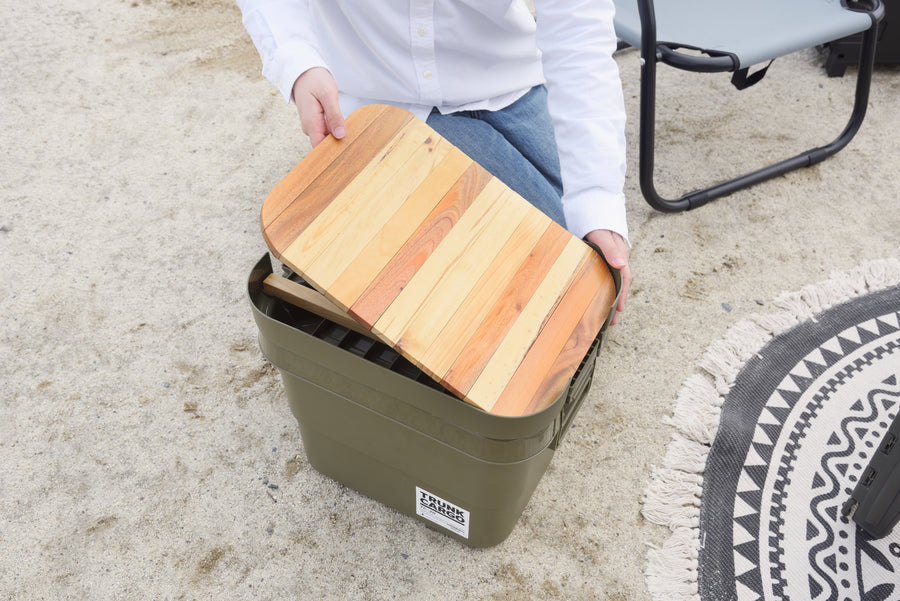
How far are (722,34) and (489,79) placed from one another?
2.10 ft

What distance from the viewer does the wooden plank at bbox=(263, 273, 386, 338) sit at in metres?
0.85

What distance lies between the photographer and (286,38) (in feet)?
3.10

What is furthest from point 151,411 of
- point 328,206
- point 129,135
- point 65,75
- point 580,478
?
point 65,75

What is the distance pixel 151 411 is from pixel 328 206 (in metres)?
0.67

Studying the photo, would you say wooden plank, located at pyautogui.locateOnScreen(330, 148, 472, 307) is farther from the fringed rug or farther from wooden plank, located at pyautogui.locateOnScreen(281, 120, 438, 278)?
the fringed rug

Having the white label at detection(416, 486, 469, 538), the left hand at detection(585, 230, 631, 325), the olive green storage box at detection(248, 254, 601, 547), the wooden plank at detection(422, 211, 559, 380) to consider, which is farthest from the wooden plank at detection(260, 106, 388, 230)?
the white label at detection(416, 486, 469, 538)

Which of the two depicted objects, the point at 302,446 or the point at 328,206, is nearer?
the point at 328,206

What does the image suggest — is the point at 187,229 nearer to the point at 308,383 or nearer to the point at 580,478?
the point at 308,383

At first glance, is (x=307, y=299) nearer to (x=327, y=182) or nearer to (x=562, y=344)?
(x=327, y=182)

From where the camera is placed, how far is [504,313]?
799 millimetres

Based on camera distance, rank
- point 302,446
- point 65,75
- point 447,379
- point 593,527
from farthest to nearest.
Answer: point 65,75 → point 302,446 → point 593,527 → point 447,379

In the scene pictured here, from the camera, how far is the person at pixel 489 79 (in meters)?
0.93

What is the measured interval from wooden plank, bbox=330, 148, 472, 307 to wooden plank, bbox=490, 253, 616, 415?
0.20 meters

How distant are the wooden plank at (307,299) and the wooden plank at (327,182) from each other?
11 cm
